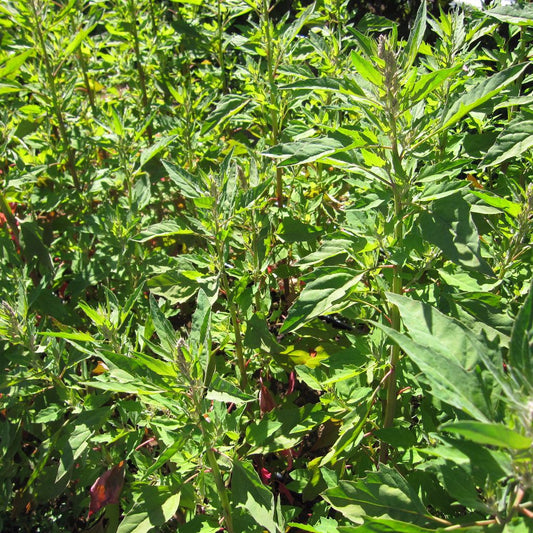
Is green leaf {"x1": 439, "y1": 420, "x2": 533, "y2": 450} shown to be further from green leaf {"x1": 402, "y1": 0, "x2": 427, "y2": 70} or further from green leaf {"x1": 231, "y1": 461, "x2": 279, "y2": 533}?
green leaf {"x1": 402, "y1": 0, "x2": 427, "y2": 70}

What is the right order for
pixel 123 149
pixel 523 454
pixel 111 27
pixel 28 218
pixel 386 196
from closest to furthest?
pixel 523 454 → pixel 386 196 → pixel 123 149 → pixel 28 218 → pixel 111 27

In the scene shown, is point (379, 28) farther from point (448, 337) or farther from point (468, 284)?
point (448, 337)

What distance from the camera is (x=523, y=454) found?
92 centimetres

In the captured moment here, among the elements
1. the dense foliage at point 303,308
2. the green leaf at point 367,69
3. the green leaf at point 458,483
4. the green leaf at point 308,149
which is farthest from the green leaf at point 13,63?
the green leaf at point 458,483

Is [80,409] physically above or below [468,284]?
below

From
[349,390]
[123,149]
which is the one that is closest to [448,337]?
[349,390]

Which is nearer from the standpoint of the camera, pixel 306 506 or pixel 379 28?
pixel 306 506

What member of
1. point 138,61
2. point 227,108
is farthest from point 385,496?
point 138,61

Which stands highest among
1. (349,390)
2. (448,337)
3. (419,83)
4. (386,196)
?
(419,83)

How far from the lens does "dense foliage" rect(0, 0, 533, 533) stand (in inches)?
50.3

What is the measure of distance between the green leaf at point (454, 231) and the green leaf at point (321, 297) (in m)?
0.28

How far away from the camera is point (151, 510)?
1.62 metres

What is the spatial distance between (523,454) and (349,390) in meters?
1.20

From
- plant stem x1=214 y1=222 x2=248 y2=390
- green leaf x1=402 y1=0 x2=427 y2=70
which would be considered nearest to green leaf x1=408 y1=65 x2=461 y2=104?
green leaf x1=402 y1=0 x2=427 y2=70
